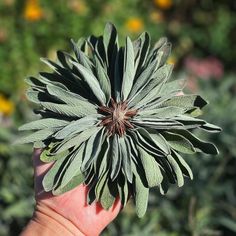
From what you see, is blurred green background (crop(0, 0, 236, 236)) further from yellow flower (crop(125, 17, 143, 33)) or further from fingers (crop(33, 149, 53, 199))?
fingers (crop(33, 149, 53, 199))

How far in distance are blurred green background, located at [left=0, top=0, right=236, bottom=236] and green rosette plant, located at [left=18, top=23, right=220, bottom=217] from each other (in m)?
0.61

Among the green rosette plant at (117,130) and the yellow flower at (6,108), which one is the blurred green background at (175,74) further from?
the green rosette plant at (117,130)

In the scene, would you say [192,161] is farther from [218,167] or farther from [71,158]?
[71,158]

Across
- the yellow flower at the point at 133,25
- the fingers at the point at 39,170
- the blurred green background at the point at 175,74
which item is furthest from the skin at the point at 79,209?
the yellow flower at the point at 133,25

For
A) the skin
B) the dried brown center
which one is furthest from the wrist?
the dried brown center

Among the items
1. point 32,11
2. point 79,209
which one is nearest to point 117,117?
point 79,209

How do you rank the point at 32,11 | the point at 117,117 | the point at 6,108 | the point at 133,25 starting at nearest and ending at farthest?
the point at 117,117, the point at 6,108, the point at 32,11, the point at 133,25

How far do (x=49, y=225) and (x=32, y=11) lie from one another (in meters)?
1.98

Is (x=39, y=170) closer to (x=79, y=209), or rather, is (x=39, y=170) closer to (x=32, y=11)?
(x=79, y=209)

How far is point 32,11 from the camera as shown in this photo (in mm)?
2926

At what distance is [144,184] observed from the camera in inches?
44.2

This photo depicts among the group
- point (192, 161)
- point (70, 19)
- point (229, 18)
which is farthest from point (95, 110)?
point (229, 18)

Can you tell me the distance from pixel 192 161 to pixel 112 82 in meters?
0.96

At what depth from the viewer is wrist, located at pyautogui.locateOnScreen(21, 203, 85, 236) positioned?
1.13 m
